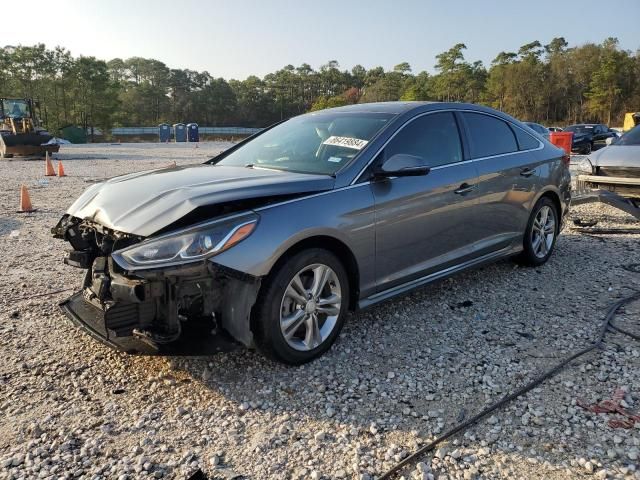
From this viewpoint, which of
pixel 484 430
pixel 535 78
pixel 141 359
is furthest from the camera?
pixel 535 78

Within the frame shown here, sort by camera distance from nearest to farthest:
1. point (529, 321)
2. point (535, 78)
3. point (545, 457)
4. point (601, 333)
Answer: point (545, 457)
point (601, 333)
point (529, 321)
point (535, 78)

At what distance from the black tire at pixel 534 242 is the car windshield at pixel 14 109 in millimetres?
26665

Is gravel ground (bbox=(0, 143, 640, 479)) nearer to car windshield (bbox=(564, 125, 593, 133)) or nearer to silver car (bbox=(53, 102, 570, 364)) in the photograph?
silver car (bbox=(53, 102, 570, 364))

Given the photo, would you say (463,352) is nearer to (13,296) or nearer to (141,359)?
(141,359)

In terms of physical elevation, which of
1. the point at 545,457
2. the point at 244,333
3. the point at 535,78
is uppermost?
the point at 535,78

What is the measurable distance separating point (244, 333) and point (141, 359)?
91cm

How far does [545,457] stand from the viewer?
2.50 m

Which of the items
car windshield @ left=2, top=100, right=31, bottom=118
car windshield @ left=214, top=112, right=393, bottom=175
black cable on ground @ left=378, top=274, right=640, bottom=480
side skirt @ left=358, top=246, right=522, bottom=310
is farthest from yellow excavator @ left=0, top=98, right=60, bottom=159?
black cable on ground @ left=378, top=274, right=640, bottom=480

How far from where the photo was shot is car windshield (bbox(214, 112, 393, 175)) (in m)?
3.82

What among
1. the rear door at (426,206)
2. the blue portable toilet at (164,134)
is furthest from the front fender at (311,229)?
the blue portable toilet at (164,134)

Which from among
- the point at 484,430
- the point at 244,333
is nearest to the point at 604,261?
the point at 484,430

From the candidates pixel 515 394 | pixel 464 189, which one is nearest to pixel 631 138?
pixel 464 189

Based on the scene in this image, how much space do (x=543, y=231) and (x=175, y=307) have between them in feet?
13.9

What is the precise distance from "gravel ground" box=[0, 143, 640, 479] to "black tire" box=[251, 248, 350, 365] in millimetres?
128
